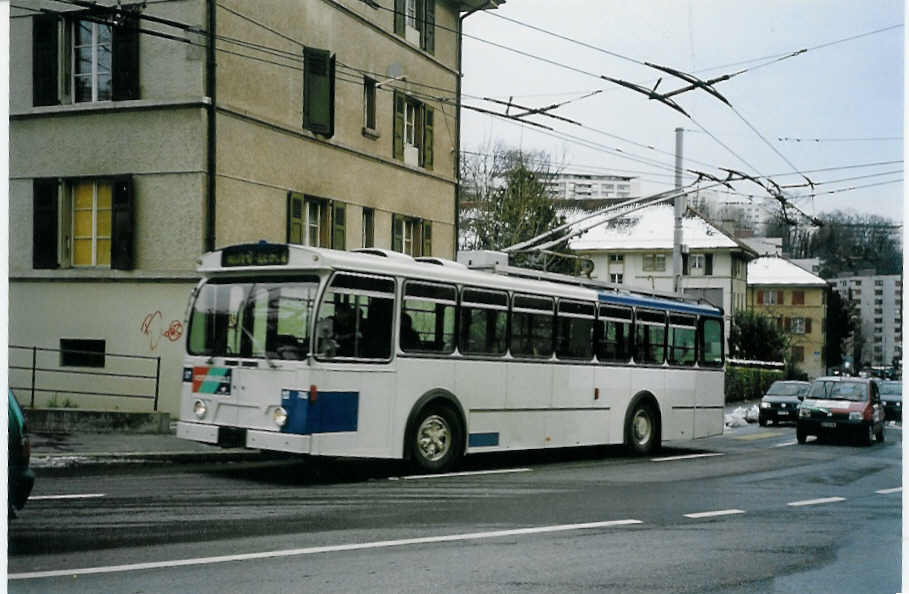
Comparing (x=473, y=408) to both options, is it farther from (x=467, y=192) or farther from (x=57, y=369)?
(x=57, y=369)

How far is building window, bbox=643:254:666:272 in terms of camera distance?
1852 cm

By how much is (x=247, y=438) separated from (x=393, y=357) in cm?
174

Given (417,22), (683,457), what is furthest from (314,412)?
(683,457)

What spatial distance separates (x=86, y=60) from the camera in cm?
925

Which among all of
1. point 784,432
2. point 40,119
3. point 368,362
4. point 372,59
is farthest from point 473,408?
point 784,432

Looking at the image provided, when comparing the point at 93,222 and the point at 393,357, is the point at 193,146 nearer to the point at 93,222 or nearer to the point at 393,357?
the point at 93,222

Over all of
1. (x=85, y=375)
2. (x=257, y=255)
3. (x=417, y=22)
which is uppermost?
(x=417, y=22)

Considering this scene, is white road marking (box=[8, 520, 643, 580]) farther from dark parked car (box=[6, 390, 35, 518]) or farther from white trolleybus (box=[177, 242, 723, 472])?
white trolleybus (box=[177, 242, 723, 472])

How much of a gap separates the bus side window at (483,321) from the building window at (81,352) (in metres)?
4.31

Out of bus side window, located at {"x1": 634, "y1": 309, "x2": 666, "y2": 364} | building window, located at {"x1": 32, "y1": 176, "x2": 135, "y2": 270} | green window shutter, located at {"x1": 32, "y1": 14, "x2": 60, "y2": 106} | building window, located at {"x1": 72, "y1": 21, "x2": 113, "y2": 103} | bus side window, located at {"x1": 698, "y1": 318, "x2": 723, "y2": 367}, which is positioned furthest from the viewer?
bus side window, located at {"x1": 698, "y1": 318, "x2": 723, "y2": 367}

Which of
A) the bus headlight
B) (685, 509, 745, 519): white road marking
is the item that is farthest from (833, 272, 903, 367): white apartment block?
the bus headlight

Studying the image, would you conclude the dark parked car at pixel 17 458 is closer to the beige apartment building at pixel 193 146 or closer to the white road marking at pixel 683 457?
the beige apartment building at pixel 193 146

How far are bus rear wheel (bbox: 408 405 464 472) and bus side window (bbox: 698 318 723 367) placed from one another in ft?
20.5

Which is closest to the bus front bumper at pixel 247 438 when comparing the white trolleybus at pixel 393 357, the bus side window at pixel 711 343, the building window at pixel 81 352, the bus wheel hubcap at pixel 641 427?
the white trolleybus at pixel 393 357
